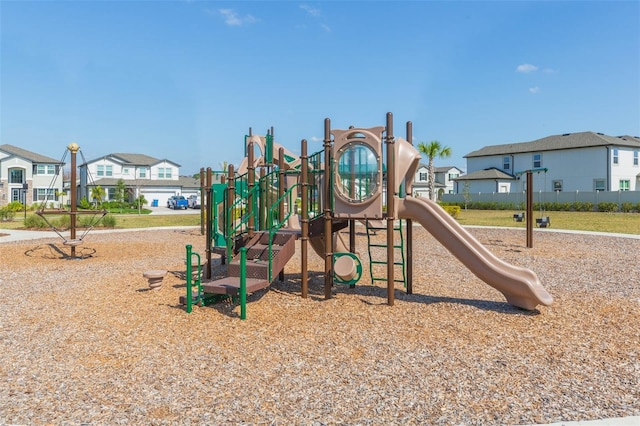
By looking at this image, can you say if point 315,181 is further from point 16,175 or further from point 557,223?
point 16,175

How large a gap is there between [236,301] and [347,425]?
4257 mm

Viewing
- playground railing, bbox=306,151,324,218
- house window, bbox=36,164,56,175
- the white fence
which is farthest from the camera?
house window, bbox=36,164,56,175

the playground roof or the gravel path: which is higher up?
the playground roof

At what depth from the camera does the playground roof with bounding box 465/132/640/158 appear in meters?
42.8

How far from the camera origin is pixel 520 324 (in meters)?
6.12

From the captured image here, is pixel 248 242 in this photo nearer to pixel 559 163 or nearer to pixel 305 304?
pixel 305 304

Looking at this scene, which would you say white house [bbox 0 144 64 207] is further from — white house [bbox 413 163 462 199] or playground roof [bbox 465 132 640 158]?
playground roof [bbox 465 132 640 158]

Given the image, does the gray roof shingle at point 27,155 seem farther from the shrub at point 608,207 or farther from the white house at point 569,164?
the shrub at point 608,207

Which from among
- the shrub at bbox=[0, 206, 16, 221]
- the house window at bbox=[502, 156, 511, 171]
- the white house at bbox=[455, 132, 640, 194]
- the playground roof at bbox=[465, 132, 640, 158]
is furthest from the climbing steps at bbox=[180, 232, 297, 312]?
the house window at bbox=[502, 156, 511, 171]

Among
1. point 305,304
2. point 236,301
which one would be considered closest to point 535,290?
point 305,304

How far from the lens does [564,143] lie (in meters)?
45.2

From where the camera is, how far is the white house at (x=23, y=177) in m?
52.4

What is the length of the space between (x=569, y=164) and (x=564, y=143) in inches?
96.1

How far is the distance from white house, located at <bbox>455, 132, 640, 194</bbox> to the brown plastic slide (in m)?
35.2
